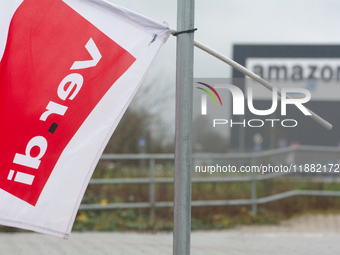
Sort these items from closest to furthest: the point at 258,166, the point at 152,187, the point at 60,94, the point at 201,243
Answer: the point at 60,94, the point at 201,243, the point at 152,187, the point at 258,166

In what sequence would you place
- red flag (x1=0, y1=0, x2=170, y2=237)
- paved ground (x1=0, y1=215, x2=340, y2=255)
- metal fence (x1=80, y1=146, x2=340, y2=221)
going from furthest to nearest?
metal fence (x1=80, y1=146, x2=340, y2=221) → paved ground (x1=0, y1=215, x2=340, y2=255) → red flag (x1=0, y1=0, x2=170, y2=237)

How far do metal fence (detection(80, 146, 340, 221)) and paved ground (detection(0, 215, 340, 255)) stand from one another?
0.86 m

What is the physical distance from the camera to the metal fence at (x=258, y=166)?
7.34 meters

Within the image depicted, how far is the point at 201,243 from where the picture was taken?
584 cm

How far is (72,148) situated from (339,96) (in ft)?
37.8

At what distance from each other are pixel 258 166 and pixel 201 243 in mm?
2658

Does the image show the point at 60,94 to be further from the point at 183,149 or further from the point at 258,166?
the point at 258,166

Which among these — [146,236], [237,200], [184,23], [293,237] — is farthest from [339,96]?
[184,23]

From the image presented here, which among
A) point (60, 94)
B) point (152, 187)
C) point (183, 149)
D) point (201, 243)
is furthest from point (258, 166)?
point (60, 94)

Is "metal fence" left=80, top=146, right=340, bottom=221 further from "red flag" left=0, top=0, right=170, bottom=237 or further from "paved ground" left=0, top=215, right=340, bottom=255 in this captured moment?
"red flag" left=0, top=0, right=170, bottom=237

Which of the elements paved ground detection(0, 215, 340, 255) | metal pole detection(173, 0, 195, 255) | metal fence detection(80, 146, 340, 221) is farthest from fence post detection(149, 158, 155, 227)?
metal pole detection(173, 0, 195, 255)

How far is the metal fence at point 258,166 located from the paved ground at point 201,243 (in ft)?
2.81

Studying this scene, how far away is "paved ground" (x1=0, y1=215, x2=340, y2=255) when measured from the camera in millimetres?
5250

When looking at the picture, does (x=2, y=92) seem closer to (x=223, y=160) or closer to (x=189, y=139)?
(x=189, y=139)
